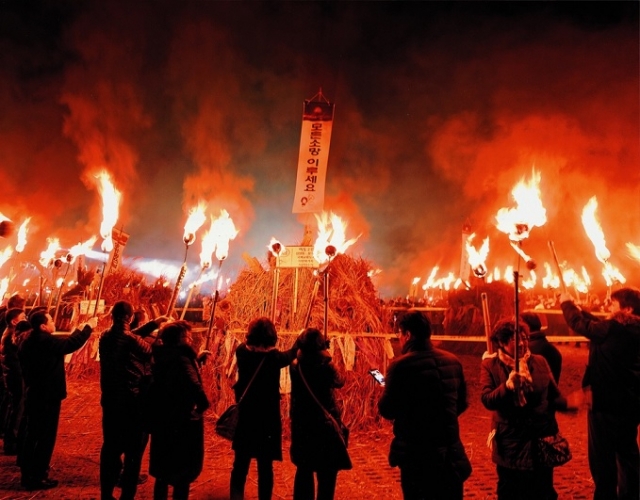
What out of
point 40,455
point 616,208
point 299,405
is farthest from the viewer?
point 616,208

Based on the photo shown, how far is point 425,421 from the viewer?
9.72ft

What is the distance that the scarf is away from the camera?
3104 mm

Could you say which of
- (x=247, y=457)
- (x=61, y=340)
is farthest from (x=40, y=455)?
(x=247, y=457)

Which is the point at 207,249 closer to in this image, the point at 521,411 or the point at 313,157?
the point at 313,157

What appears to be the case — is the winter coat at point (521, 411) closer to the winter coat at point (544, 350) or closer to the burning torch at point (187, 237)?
the winter coat at point (544, 350)

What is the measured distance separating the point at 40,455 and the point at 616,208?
19.3m

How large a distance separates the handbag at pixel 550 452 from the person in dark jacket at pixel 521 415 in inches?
1.4

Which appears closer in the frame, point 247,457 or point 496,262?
point 247,457

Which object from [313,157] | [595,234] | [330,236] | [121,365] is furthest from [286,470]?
[313,157]

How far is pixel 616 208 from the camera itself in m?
16.5

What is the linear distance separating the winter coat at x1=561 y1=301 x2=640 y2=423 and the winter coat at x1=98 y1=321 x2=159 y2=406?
162 inches

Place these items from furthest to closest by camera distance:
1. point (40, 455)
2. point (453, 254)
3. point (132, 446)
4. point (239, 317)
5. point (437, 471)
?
point (453, 254) → point (239, 317) → point (40, 455) → point (132, 446) → point (437, 471)

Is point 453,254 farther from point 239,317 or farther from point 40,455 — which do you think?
point 40,455

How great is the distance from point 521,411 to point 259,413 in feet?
7.08
